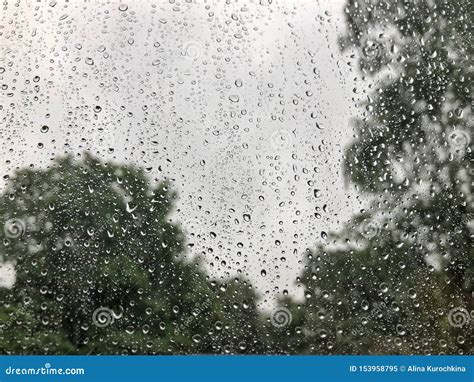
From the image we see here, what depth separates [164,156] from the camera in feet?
4.40

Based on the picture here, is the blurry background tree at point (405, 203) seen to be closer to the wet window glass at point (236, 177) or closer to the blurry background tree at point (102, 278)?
the wet window glass at point (236, 177)

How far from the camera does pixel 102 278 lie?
1240 millimetres

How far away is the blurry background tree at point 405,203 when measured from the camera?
1.25 m

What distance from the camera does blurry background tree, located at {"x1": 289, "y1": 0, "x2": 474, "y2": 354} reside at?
1255 millimetres

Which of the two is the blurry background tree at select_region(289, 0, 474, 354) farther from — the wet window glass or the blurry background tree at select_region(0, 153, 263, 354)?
the blurry background tree at select_region(0, 153, 263, 354)

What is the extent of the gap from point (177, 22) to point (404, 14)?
25.5 inches

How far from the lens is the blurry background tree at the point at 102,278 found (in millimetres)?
1198

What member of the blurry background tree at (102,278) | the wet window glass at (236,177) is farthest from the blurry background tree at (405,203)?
the blurry background tree at (102,278)

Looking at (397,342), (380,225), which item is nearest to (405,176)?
(380,225)

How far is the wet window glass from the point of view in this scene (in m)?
1.23

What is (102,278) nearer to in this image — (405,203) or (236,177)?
(236,177)

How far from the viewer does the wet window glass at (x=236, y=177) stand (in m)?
1.23

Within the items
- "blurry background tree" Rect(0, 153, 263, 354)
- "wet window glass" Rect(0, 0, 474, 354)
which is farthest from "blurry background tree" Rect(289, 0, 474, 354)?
"blurry background tree" Rect(0, 153, 263, 354)
